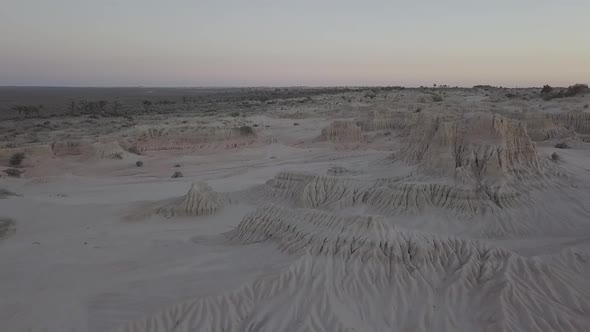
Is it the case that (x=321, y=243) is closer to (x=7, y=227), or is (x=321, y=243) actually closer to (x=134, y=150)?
(x=7, y=227)

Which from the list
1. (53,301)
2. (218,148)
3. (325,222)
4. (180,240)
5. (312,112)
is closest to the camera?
(53,301)

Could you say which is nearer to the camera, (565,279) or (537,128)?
(565,279)

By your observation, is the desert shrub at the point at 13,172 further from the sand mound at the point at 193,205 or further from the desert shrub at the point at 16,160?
the sand mound at the point at 193,205

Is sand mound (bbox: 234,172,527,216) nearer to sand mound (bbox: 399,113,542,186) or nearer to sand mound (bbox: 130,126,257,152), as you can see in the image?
sand mound (bbox: 399,113,542,186)

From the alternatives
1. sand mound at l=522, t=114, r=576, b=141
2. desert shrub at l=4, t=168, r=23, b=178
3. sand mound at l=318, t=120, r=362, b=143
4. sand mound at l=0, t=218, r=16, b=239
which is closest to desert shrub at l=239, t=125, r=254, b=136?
sand mound at l=318, t=120, r=362, b=143

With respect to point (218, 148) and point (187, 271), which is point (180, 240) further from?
point (218, 148)

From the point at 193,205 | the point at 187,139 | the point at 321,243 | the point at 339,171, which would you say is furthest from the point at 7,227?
the point at 187,139

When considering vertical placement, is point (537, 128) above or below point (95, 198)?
above

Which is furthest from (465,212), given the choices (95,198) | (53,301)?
(95,198)
